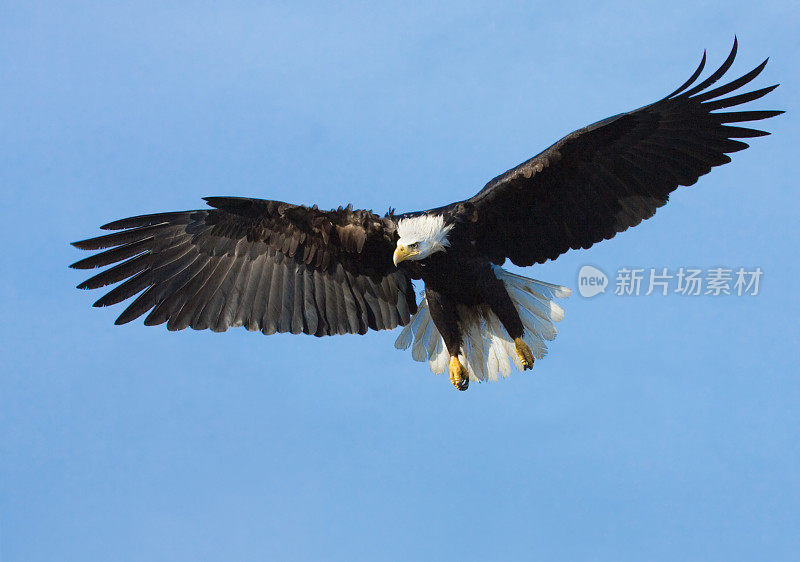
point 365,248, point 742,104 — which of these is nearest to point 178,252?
point 365,248

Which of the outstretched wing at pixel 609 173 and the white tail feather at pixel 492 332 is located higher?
the outstretched wing at pixel 609 173

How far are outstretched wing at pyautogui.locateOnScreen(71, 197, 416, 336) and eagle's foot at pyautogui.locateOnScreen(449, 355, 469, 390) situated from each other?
1.95ft

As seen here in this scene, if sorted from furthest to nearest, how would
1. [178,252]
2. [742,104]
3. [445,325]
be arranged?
[178,252] < [445,325] < [742,104]

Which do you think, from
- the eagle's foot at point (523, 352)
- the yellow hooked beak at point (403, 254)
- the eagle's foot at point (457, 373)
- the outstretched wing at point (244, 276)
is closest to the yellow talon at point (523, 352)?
the eagle's foot at point (523, 352)

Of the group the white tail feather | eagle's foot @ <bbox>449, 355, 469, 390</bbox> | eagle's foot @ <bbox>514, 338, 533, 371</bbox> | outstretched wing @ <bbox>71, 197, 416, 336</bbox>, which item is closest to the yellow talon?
eagle's foot @ <bbox>514, 338, 533, 371</bbox>

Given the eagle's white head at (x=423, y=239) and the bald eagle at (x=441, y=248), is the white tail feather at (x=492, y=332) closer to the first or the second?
the bald eagle at (x=441, y=248)

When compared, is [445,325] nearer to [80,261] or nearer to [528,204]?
[528,204]

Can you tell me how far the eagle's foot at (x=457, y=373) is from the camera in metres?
7.62

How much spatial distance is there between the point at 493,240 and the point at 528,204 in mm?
358

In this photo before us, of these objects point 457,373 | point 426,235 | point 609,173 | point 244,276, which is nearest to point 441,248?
point 426,235

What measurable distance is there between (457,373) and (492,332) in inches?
20.0

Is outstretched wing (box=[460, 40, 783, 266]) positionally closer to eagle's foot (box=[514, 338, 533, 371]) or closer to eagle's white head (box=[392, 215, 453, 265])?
eagle's white head (box=[392, 215, 453, 265])

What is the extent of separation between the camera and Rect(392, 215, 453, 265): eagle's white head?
7.13m

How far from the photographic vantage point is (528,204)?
24.2ft
